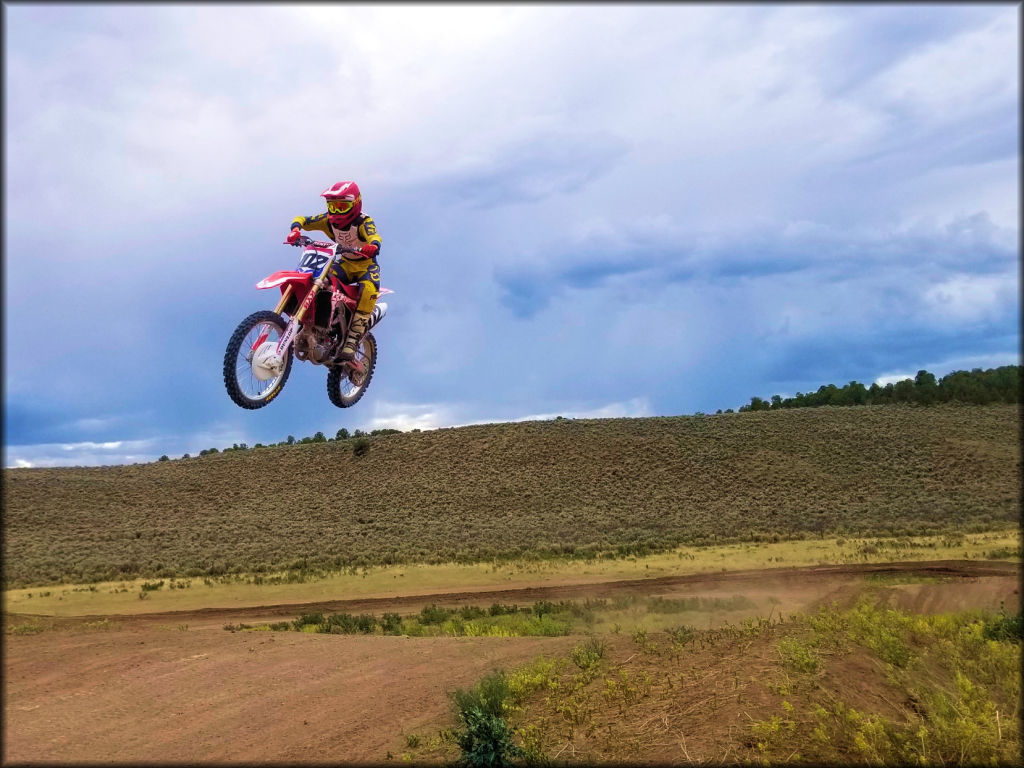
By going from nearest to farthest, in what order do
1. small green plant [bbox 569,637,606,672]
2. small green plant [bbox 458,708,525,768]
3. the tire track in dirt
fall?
1. small green plant [bbox 458,708,525,768]
2. small green plant [bbox 569,637,606,672]
3. the tire track in dirt

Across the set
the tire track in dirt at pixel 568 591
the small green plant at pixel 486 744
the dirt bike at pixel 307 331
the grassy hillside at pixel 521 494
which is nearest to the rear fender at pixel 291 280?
the dirt bike at pixel 307 331

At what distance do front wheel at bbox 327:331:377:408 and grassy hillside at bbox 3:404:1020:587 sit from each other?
39.4 meters

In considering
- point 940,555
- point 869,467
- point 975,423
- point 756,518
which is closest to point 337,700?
point 940,555

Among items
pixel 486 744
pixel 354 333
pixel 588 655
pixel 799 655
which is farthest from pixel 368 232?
pixel 588 655

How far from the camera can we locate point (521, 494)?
65188mm

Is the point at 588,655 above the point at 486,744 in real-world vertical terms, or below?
below

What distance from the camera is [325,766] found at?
11.3 m

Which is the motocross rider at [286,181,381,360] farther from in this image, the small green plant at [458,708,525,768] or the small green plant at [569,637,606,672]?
the small green plant at [569,637,606,672]

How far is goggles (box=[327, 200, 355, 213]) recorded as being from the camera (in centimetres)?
443

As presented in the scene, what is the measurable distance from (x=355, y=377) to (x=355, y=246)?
0.84 meters

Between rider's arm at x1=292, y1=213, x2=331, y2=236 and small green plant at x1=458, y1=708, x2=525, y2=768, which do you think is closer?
rider's arm at x1=292, y1=213, x2=331, y2=236

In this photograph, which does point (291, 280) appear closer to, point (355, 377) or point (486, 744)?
point (355, 377)

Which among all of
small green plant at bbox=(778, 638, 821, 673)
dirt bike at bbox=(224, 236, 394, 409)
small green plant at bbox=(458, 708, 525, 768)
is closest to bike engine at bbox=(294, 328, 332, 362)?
dirt bike at bbox=(224, 236, 394, 409)

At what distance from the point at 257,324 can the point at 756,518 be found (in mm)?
53353
